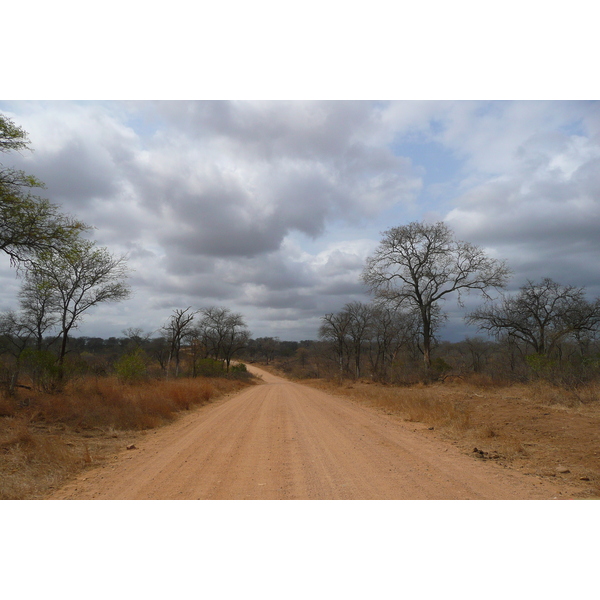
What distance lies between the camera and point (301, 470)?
22.5ft

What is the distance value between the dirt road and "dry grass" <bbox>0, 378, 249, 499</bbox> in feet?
1.96

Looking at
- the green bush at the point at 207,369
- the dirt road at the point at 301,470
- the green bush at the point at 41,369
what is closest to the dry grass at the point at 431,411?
the dirt road at the point at 301,470

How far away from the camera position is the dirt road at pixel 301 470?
5.66 m

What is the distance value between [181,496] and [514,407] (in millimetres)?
11689

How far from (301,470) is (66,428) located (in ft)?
25.9

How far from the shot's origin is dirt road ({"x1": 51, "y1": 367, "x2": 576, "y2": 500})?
5.66m

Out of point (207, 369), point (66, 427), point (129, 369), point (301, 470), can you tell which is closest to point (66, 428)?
point (66, 427)

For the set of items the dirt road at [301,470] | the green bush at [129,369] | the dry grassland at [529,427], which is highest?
the green bush at [129,369]

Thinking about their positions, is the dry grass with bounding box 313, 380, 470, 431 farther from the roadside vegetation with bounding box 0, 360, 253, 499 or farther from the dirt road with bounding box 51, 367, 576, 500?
the roadside vegetation with bounding box 0, 360, 253, 499

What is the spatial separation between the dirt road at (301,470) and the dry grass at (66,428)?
1.96 ft

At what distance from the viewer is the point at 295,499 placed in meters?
5.37

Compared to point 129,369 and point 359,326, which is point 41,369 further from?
point 359,326

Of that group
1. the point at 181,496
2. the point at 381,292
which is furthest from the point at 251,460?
the point at 381,292

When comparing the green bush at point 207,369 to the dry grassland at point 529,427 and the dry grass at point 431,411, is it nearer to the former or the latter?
the dry grass at point 431,411
